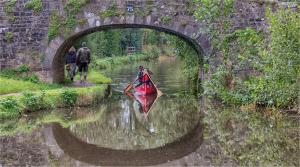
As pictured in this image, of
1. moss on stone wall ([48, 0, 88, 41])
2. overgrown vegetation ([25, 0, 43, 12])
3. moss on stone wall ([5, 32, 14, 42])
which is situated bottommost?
moss on stone wall ([5, 32, 14, 42])

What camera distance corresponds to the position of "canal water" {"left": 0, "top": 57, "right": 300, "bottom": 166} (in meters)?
9.01

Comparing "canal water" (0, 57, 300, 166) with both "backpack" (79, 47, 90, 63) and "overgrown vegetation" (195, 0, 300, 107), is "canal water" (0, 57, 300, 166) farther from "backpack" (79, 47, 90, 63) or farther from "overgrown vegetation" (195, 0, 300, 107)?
"backpack" (79, 47, 90, 63)

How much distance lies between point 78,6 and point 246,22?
5.33m

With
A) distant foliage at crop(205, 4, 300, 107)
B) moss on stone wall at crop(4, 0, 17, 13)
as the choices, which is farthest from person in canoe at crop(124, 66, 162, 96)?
moss on stone wall at crop(4, 0, 17, 13)

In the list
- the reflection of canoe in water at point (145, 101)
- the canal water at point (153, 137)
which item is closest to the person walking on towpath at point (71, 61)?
the reflection of canoe in water at point (145, 101)

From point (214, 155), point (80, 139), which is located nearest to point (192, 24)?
point (80, 139)

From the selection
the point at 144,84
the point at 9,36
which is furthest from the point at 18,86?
the point at 144,84

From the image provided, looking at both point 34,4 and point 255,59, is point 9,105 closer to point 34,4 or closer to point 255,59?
point 34,4

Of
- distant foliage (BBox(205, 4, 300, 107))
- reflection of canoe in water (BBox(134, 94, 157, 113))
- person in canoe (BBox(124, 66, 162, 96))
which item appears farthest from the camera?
person in canoe (BBox(124, 66, 162, 96))

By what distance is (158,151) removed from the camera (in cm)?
994

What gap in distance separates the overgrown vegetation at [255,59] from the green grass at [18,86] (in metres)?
5.09

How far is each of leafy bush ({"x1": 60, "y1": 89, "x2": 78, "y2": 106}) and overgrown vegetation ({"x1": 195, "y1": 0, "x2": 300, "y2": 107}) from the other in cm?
384

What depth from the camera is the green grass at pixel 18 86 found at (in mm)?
15276

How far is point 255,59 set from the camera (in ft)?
46.0
